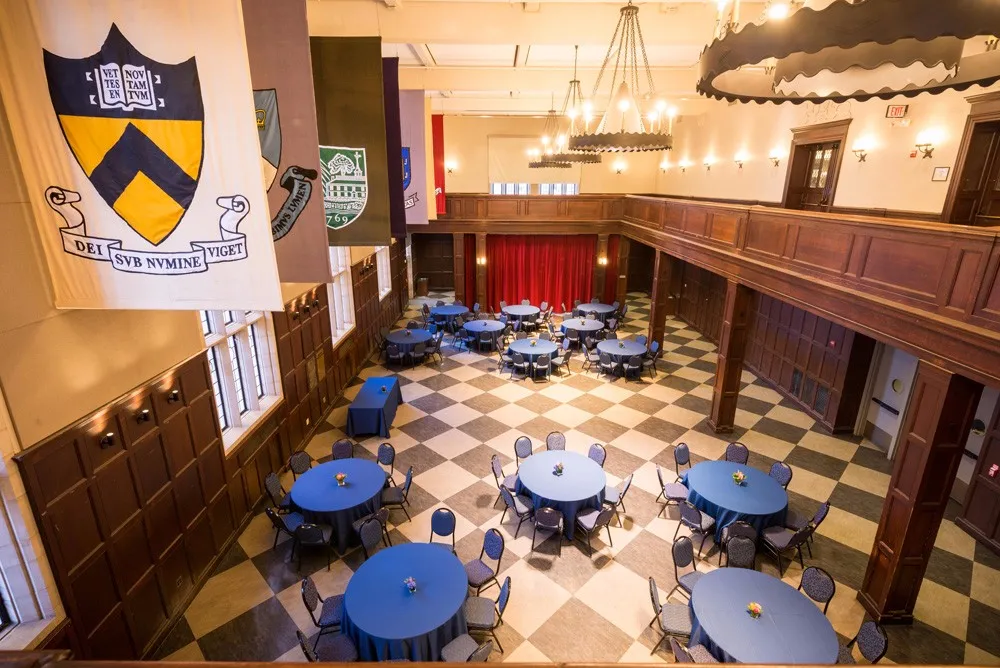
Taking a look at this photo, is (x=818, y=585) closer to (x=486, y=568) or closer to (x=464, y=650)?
(x=486, y=568)

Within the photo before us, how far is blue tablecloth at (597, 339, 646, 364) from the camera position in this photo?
13.3m

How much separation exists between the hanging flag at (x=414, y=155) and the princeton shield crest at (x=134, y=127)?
6.11 m

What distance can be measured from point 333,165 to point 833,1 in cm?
498

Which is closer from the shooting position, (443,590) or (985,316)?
(985,316)

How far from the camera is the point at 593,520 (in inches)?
281

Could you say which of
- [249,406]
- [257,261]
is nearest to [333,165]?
[257,261]

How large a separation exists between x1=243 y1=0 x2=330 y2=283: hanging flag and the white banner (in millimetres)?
670

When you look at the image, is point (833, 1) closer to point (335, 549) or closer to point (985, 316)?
point (985, 316)

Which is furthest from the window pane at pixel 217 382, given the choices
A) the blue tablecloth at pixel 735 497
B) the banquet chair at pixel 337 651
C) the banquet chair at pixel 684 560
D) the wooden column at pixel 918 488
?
the wooden column at pixel 918 488

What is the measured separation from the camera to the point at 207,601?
632 cm

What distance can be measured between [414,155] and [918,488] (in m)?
9.10

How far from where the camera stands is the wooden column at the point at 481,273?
18062 mm

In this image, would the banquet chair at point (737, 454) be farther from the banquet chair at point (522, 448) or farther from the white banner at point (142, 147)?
the white banner at point (142, 147)

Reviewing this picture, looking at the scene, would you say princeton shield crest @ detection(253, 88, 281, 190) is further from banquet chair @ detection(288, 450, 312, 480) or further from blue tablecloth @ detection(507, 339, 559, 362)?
blue tablecloth @ detection(507, 339, 559, 362)
